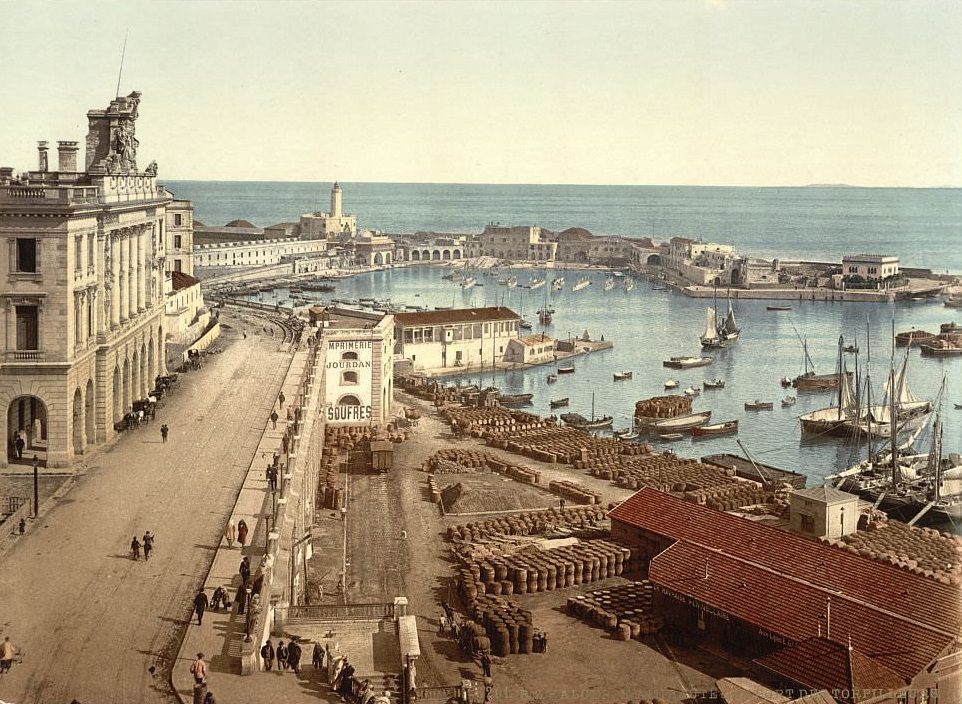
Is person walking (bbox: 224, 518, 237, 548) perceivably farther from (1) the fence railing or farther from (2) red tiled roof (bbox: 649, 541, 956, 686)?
(2) red tiled roof (bbox: 649, 541, 956, 686)

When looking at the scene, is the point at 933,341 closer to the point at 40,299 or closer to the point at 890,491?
the point at 890,491

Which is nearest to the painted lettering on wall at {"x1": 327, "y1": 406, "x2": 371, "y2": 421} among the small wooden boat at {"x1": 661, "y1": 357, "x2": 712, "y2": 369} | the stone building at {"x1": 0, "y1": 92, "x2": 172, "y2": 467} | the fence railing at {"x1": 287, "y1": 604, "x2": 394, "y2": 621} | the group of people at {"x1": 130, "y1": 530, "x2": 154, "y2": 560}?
the stone building at {"x1": 0, "y1": 92, "x2": 172, "y2": 467}

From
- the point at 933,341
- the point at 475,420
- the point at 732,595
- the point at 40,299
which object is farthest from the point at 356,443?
the point at 933,341

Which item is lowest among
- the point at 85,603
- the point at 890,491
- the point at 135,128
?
the point at 890,491

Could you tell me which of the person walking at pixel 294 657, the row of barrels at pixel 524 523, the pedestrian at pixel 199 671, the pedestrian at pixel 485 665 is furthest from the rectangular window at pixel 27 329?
the pedestrian at pixel 199 671

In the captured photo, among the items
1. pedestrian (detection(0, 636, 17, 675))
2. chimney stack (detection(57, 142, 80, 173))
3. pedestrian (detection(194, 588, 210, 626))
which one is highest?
chimney stack (detection(57, 142, 80, 173))

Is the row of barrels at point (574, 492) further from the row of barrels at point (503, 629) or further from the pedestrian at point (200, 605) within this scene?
the pedestrian at point (200, 605)

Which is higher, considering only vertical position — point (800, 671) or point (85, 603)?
point (85, 603)
